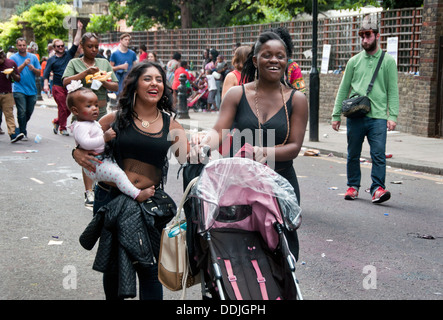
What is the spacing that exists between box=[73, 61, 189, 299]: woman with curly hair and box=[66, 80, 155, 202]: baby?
5 cm

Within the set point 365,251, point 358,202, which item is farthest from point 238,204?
point 358,202

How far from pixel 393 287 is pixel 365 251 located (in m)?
0.98

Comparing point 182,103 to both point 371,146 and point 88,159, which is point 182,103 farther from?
point 88,159

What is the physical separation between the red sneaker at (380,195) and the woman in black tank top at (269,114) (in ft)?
12.9

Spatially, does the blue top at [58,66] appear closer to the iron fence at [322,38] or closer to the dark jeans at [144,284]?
the iron fence at [322,38]

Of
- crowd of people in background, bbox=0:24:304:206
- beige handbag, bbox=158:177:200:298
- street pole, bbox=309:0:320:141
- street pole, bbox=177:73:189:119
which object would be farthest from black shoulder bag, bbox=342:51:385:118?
street pole, bbox=177:73:189:119

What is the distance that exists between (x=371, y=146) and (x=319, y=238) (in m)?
2.06

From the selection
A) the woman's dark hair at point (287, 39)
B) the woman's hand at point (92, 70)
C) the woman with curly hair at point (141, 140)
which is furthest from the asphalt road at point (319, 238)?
the woman's dark hair at point (287, 39)

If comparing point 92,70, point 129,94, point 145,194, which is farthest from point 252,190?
point 92,70

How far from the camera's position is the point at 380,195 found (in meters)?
8.02

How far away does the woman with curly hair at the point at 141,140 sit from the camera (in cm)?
417
